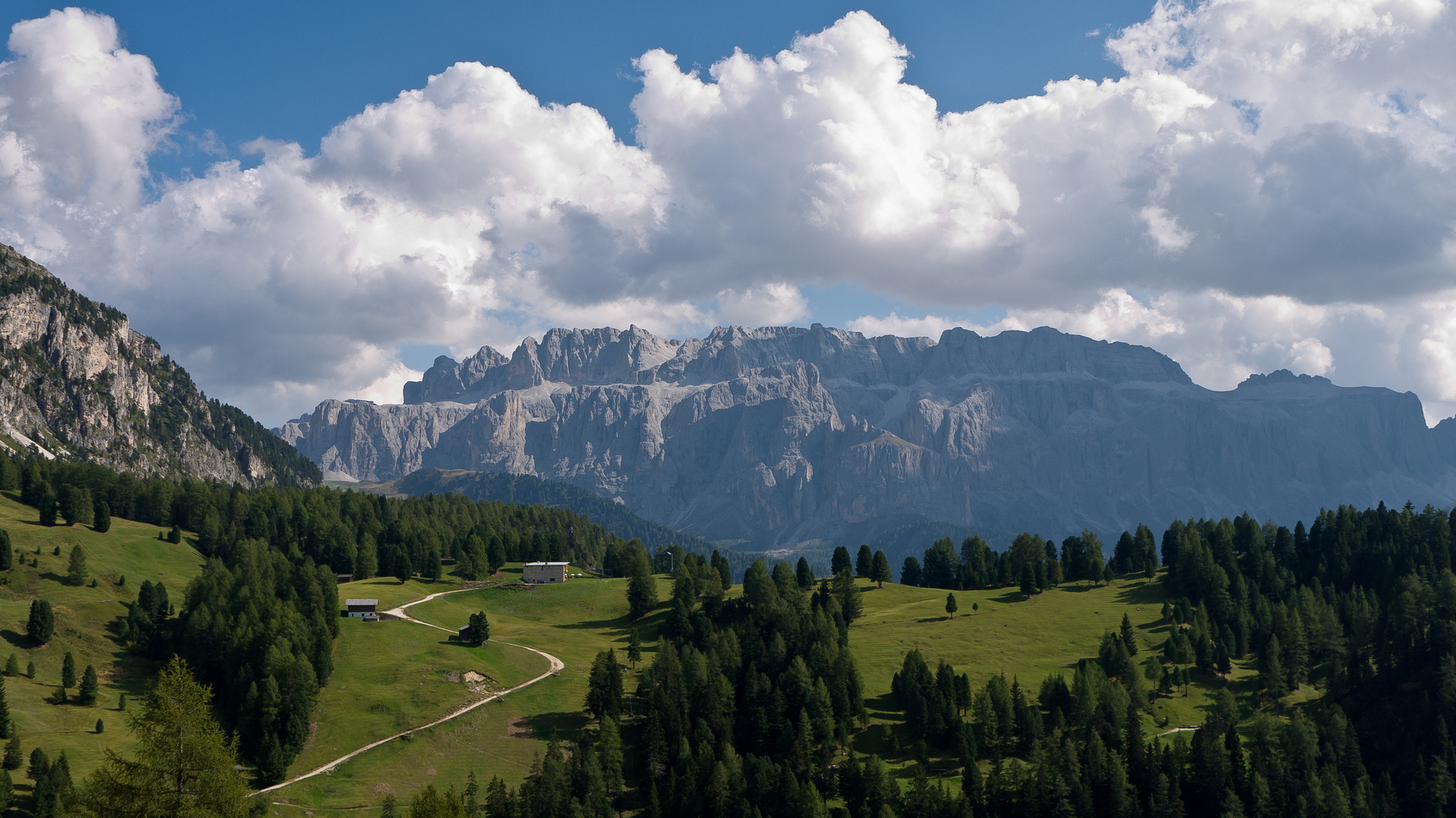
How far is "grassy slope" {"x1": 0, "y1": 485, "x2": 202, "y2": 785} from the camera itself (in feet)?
347

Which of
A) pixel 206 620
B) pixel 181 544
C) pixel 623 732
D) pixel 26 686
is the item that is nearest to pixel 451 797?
pixel 623 732

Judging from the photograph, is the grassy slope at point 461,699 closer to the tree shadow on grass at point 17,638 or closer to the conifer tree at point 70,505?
the tree shadow on grass at point 17,638

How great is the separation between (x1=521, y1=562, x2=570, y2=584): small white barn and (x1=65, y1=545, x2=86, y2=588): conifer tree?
73894mm

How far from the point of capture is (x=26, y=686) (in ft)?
377

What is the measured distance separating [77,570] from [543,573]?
77.5 m

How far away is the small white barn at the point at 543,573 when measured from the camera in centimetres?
19812

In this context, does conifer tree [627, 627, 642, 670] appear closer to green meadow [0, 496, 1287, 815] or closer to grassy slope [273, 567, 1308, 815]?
grassy slope [273, 567, 1308, 815]

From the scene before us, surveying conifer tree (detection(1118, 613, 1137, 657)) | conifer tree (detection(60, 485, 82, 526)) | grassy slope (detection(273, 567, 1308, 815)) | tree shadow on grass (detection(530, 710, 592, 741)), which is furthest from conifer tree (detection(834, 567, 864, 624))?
conifer tree (detection(60, 485, 82, 526))

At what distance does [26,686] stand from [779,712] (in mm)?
86404

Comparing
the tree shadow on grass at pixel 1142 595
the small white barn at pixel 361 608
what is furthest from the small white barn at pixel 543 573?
the tree shadow on grass at pixel 1142 595

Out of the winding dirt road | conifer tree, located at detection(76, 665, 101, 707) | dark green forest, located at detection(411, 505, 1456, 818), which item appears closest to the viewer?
the winding dirt road

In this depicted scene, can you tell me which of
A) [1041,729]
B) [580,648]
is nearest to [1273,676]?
[1041,729]

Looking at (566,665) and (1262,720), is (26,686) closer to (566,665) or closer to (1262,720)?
(566,665)

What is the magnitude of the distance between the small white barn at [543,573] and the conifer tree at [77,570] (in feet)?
242
